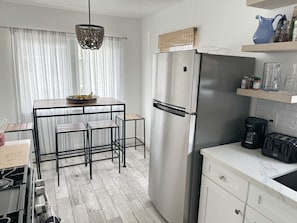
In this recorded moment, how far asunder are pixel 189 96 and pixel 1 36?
119 inches

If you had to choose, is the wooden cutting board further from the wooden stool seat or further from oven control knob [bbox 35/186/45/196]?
the wooden stool seat

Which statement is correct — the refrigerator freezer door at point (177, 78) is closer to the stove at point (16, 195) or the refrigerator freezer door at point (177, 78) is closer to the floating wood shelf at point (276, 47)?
the floating wood shelf at point (276, 47)

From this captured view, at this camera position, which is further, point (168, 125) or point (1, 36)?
point (1, 36)

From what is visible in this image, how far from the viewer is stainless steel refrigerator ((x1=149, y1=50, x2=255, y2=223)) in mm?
1718

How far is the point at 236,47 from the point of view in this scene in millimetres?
2141

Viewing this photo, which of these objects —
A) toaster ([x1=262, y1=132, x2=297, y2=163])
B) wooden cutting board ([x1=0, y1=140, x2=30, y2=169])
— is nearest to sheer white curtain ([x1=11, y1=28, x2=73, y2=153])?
wooden cutting board ([x1=0, y1=140, x2=30, y2=169])

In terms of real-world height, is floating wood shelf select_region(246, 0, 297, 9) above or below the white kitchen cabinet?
above

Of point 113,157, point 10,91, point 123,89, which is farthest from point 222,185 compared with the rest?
point 10,91

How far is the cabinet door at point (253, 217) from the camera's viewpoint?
4.25ft

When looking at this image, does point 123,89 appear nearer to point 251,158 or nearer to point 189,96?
point 189,96

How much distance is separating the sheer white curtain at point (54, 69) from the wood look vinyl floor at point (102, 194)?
36.9 inches

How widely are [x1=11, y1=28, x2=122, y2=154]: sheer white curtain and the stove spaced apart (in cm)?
244

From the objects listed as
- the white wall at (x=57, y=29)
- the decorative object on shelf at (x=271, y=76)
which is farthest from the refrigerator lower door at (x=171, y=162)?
the white wall at (x=57, y=29)

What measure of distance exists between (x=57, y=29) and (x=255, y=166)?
3.41 meters
